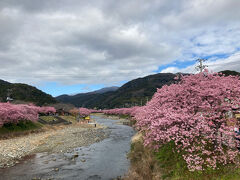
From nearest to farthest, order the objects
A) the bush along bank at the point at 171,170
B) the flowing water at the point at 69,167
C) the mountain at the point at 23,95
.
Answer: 1. the bush along bank at the point at 171,170
2. the flowing water at the point at 69,167
3. the mountain at the point at 23,95

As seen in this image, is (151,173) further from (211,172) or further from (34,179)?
(34,179)

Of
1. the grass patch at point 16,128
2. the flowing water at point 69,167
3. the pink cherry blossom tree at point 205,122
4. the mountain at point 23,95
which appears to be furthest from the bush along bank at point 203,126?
the mountain at point 23,95

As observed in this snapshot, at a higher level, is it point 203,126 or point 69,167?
point 203,126

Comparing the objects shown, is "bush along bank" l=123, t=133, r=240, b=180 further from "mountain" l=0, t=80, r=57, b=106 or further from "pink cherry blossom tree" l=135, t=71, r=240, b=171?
"mountain" l=0, t=80, r=57, b=106

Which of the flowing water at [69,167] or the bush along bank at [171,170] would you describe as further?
the flowing water at [69,167]

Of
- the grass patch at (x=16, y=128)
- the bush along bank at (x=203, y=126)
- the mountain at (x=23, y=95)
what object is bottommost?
the grass patch at (x=16, y=128)

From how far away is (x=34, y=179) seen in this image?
1823 centimetres

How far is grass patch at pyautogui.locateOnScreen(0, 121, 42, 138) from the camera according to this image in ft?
142

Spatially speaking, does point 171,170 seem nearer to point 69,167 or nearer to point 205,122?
point 205,122

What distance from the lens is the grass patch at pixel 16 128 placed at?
142ft

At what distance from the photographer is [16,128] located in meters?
47.5

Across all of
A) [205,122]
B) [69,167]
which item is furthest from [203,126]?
[69,167]

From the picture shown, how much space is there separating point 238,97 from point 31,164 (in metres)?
24.8

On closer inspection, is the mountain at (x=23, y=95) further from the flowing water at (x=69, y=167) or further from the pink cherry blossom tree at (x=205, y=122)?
the pink cherry blossom tree at (x=205, y=122)
